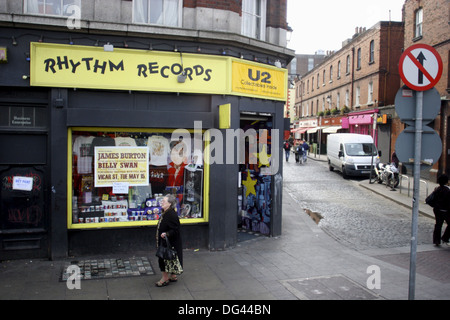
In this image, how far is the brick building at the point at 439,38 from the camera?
775 inches

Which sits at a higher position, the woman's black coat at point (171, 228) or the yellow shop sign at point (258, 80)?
the yellow shop sign at point (258, 80)

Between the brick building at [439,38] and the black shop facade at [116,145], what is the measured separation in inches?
560

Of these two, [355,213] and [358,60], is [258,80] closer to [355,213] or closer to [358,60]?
[355,213]

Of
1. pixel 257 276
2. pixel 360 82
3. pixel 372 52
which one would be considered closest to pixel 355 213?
pixel 257 276

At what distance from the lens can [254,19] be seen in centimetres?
994

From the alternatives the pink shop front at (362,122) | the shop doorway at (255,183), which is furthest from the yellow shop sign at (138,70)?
the pink shop front at (362,122)

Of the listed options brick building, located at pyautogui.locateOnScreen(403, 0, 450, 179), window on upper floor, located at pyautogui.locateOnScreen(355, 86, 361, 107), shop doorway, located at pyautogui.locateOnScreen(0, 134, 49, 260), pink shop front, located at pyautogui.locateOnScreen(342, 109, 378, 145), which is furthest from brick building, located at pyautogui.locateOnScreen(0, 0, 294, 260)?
window on upper floor, located at pyautogui.locateOnScreen(355, 86, 361, 107)

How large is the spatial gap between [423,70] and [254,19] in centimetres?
549

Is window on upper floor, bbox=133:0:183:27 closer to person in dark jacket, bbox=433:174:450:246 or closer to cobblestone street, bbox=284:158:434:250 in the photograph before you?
cobblestone street, bbox=284:158:434:250

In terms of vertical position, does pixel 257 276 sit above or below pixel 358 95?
below

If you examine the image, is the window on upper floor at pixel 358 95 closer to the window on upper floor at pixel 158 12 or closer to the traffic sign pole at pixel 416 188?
the window on upper floor at pixel 158 12

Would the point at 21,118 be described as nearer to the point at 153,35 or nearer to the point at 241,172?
the point at 153,35

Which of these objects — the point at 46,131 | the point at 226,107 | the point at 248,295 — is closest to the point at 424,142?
the point at 248,295

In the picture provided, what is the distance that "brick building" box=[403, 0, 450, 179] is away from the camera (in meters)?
19.7
